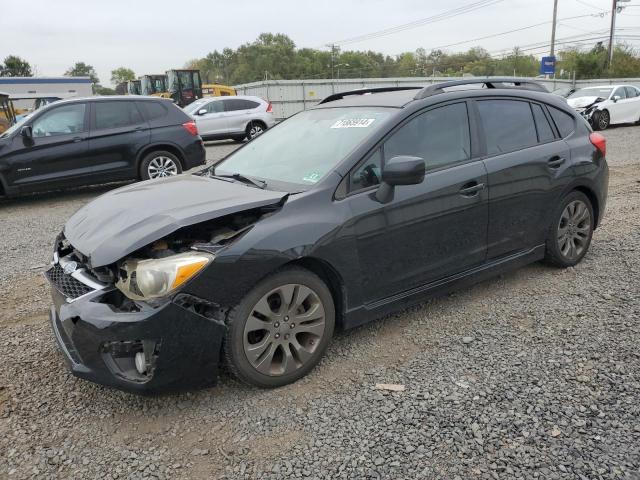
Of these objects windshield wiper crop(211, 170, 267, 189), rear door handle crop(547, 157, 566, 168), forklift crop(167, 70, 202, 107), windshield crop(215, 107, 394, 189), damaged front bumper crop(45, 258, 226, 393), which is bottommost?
damaged front bumper crop(45, 258, 226, 393)

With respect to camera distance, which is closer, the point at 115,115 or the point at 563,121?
the point at 563,121

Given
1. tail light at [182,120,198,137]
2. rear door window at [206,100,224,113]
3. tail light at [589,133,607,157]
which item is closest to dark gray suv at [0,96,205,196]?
tail light at [182,120,198,137]

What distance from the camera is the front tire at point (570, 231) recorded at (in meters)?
4.35

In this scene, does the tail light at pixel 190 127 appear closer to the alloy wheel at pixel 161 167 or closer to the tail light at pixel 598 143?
the alloy wheel at pixel 161 167

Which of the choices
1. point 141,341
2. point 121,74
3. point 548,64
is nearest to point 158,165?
point 141,341

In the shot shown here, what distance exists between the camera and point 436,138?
3.60 m

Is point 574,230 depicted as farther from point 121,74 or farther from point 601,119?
point 121,74

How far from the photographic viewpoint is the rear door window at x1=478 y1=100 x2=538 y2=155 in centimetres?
388

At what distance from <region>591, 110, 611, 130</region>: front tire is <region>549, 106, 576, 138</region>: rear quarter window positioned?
1523cm

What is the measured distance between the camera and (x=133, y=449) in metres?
2.47

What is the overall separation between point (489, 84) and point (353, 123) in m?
1.38

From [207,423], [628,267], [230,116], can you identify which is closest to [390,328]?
[207,423]

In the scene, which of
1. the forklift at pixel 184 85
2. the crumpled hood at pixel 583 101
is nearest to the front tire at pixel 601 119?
the crumpled hood at pixel 583 101

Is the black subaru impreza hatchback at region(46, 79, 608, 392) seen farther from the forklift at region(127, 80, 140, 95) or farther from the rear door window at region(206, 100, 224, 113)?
the forklift at region(127, 80, 140, 95)
